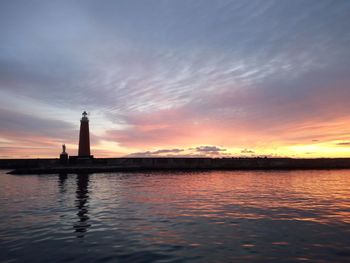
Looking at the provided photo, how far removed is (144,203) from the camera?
653 inches

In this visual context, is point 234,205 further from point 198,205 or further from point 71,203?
point 71,203

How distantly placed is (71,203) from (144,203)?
14.4 feet

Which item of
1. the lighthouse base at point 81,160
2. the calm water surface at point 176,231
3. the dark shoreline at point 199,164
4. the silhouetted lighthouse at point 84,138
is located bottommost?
the calm water surface at point 176,231

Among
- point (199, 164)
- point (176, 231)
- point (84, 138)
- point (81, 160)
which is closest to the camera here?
point (176, 231)

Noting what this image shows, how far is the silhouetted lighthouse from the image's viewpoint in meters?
52.9

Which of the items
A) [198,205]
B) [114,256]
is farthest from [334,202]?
[114,256]

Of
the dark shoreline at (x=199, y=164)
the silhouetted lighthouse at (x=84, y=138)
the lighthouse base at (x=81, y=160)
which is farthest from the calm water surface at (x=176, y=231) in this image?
the dark shoreline at (x=199, y=164)

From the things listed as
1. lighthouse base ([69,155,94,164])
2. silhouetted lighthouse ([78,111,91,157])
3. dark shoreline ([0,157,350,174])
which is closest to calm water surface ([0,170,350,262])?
silhouetted lighthouse ([78,111,91,157])

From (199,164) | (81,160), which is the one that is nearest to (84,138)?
(81,160)

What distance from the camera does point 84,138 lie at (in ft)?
174

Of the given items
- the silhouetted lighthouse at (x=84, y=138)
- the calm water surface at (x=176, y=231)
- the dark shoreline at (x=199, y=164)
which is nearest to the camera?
the calm water surface at (x=176, y=231)

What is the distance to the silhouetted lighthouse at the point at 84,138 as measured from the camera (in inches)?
2082

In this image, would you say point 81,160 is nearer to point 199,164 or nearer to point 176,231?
point 199,164

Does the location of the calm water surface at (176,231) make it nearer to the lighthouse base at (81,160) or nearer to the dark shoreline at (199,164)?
the lighthouse base at (81,160)
